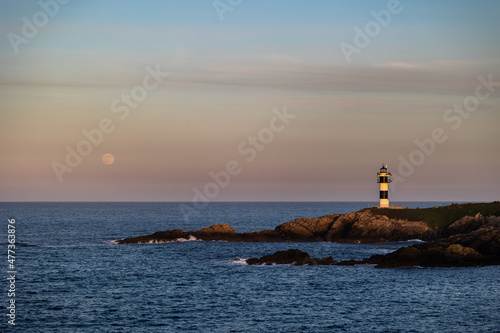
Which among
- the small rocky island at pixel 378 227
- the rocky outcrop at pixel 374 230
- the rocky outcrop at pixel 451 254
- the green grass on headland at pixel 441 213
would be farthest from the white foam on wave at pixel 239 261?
the green grass on headland at pixel 441 213

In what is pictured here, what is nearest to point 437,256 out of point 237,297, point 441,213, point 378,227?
A: point 237,297

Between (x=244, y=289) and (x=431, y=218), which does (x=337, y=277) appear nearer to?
(x=244, y=289)

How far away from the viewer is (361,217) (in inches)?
3430

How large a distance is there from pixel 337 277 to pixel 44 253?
39114mm

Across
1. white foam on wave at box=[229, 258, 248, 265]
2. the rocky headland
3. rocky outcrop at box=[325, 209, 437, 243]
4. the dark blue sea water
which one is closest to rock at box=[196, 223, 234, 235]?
rocky outcrop at box=[325, 209, 437, 243]

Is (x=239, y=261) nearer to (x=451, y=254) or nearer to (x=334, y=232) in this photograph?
(x=451, y=254)

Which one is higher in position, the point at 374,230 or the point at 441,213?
the point at 441,213

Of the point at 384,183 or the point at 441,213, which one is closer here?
the point at 441,213

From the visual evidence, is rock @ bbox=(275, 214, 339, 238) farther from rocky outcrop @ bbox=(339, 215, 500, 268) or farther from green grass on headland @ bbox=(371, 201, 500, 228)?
rocky outcrop @ bbox=(339, 215, 500, 268)

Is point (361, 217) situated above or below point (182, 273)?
above

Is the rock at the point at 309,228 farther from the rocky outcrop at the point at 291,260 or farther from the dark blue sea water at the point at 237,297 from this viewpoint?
the rocky outcrop at the point at 291,260

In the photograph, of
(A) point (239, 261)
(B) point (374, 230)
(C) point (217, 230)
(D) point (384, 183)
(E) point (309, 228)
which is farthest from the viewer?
(D) point (384, 183)

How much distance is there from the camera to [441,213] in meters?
87.7

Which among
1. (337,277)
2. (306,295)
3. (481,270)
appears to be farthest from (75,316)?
(481,270)
